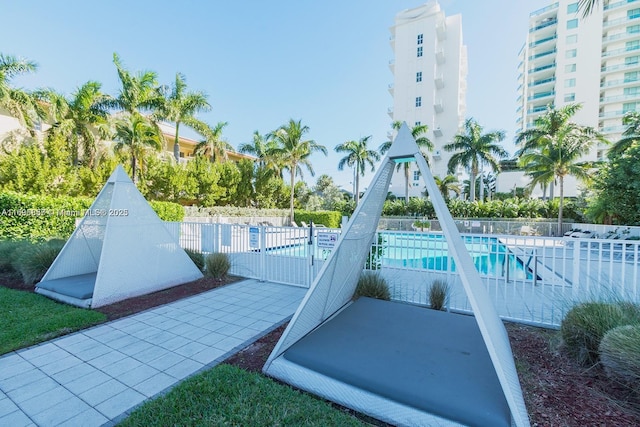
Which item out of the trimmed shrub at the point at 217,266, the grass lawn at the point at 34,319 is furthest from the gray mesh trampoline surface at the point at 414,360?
the trimmed shrub at the point at 217,266

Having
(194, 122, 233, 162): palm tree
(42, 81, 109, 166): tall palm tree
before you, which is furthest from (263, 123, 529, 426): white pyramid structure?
(194, 122, 233, 162): palm tree

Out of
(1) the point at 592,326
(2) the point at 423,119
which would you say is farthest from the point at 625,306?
(2) the point at 423,119

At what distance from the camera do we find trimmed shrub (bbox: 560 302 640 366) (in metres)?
2.73

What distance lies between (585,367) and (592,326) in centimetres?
44

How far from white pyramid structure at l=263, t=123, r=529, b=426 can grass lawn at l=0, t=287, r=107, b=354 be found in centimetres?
338

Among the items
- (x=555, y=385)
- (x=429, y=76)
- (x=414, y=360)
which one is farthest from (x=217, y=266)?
(x=429, y=76)

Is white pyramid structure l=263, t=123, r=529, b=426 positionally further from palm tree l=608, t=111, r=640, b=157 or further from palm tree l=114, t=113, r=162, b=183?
palm tree l=608, t=111, r=640, b=157

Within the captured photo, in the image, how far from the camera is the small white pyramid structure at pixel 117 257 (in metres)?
4.92

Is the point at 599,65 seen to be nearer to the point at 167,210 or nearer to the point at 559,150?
the point at 559,150

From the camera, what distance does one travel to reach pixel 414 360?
9.10 ft

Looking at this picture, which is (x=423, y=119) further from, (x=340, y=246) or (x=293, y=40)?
(x=340, y=246)

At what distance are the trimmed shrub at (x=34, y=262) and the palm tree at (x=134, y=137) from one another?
429 inches

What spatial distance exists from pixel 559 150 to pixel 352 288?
21.2m

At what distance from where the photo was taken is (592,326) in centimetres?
280
